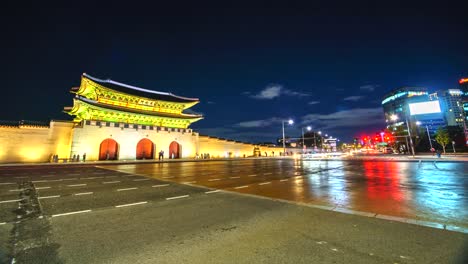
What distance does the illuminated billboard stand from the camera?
3566 cm

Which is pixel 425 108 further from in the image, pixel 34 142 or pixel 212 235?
pixel 34 142

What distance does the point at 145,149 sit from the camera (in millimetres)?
37406

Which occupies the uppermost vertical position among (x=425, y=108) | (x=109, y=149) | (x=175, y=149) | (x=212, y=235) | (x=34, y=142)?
(x=425, y=108)

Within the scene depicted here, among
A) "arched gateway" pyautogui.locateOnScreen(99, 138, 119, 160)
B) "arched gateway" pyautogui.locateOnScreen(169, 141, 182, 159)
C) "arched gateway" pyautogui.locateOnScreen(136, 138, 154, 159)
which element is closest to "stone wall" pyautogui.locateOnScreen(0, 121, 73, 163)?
"arched gateway" pyautogui.locateOnScreen(99, 138, 119, 160)

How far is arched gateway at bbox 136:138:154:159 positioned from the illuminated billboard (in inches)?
1980

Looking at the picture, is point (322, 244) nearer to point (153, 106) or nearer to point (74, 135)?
point (74, 135)

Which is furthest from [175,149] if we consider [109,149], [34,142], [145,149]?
[34,142]

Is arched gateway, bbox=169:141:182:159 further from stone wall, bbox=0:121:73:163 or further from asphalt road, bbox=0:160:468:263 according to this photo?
asphalt road, bbox=0:160:468:263

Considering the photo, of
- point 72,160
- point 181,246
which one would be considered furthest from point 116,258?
point 72,160

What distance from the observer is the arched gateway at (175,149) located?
40.7 metres

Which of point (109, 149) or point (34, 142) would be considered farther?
point (109, 149)

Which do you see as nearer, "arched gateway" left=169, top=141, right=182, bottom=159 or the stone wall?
the stone wall

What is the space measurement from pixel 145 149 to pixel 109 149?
5.91m

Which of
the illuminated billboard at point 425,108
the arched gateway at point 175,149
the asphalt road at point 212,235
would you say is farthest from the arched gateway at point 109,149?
the illuminated billboard at point 425,108
